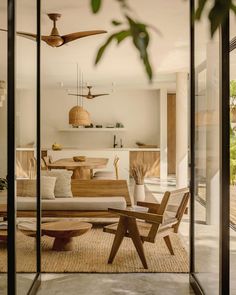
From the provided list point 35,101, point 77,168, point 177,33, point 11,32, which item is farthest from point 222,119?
point 77,168

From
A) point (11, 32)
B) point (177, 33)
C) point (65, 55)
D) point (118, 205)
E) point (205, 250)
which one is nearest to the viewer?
point (11, 32)

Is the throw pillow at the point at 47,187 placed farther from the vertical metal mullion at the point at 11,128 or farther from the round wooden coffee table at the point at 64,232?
the vertical metal mullion at the point at 11,128

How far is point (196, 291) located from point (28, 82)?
223cm

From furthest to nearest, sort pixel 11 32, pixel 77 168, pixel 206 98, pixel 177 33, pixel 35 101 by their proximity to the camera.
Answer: pixel 77 168 < pixel 177 33 < pixel 206 98 < pixel 35 101 < pixel 11 32

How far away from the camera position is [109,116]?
42.5ft

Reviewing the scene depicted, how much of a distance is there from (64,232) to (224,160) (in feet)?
7.87

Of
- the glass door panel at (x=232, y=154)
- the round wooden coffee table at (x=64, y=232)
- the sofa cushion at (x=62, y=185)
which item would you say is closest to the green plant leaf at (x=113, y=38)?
the glass door panel at (x=232, y=154)

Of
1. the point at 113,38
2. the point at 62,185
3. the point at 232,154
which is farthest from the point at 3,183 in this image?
the point at 62,185

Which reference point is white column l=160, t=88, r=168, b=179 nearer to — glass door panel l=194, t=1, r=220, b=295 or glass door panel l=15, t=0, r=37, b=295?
glass door panel l=194, t=1, r=220, b=295

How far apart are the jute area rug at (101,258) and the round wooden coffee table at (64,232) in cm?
8

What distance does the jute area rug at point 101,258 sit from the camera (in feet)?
13.4

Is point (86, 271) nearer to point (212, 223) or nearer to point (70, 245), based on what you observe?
point (70, 245)

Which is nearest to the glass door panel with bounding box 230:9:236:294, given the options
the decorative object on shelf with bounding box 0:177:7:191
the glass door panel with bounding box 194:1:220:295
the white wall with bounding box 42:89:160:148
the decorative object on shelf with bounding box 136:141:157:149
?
the glass door panel with bounding box 194:1:220:295

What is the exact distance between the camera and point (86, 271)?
160 inches
